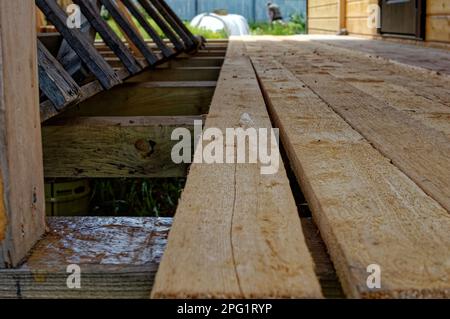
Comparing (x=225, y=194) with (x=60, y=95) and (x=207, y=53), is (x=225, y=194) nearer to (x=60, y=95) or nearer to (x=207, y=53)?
(x=60, y=95)

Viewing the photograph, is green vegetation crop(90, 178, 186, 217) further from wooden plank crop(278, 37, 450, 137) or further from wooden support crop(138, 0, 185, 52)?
wooden plank crop(278, 37, 450, 137)

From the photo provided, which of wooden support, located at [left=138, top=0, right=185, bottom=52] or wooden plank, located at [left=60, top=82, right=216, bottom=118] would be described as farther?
wooden support, located at [left=138, top=0, right=185, bottom=52]

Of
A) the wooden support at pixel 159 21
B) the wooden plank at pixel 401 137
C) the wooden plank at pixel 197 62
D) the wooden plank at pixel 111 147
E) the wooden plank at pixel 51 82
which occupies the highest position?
the wooden support at pixel 159 21

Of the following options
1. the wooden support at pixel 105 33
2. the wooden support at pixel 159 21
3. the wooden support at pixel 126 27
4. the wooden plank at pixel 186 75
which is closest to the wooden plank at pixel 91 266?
the wooden support at pixel 105 33

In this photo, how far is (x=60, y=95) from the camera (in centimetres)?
186

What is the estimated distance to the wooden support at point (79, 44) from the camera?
249 cm

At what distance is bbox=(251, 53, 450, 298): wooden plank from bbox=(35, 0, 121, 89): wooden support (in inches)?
38.9

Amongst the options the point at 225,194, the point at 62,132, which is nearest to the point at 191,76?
the point at 62,132

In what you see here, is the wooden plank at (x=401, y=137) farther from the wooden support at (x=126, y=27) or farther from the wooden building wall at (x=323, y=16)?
the wooden building wall at (x=323, y=16)

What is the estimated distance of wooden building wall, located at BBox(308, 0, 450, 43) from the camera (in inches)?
248

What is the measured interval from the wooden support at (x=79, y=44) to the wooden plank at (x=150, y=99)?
1.82 ft

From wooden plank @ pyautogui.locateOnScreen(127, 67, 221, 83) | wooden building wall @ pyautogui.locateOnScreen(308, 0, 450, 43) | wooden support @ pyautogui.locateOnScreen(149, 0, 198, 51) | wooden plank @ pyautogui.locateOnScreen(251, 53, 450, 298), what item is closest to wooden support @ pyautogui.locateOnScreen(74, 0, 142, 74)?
wooden plank @ pyautogui.locateOnScreen(127, 67, 221, 83)

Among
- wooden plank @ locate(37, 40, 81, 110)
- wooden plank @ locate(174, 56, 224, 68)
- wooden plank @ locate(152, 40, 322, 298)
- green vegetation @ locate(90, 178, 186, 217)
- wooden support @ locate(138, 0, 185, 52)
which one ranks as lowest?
green vegetation @ locate(90, 178, 186, 217)

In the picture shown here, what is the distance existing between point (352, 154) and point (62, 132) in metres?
1.16
